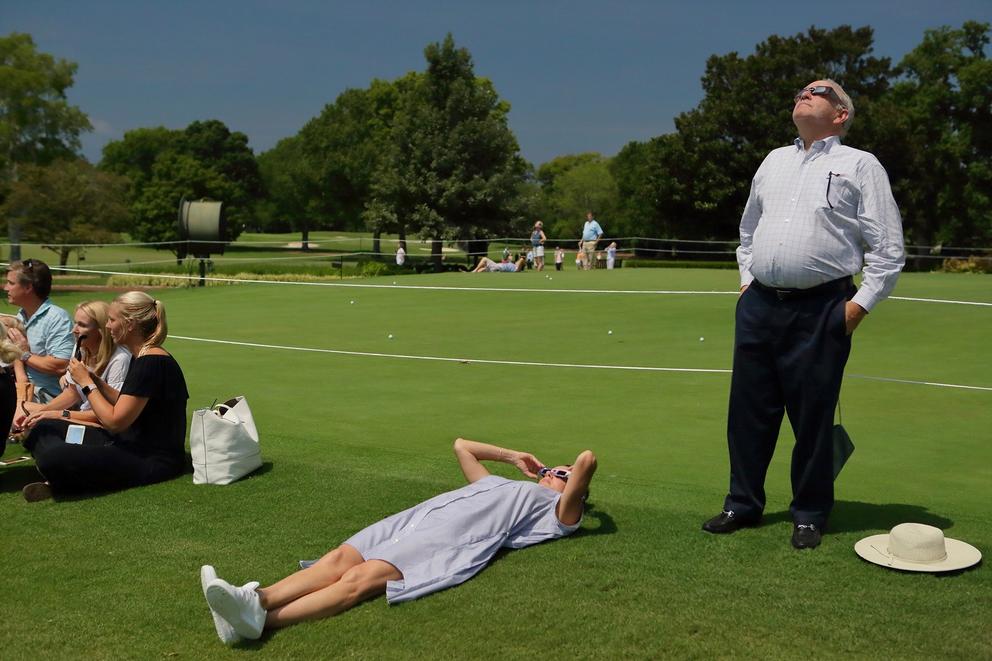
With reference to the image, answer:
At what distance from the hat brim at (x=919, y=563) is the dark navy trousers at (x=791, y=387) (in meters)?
0.30

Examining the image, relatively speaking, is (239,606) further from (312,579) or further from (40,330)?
(40,330)

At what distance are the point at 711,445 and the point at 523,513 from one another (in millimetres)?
3213

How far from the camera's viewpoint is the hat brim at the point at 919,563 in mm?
4660

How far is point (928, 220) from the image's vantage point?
54.4 metres

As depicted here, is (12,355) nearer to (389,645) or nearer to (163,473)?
(163,473)

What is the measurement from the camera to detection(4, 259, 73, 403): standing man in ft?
25.5

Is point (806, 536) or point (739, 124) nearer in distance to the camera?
point (806, 536)

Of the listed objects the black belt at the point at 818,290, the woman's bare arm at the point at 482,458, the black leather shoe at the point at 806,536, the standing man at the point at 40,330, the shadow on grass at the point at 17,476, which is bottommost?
the shadow on grass at the point at 17,476

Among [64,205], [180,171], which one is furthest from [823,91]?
[180,171]

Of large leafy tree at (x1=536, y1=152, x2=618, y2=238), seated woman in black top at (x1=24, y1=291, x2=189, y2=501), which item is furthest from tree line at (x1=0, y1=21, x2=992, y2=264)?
seated woman in black top at (x1=24, y1=291, x2=189, y2=501)

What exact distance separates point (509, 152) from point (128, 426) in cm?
4259

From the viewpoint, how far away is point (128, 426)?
629cm

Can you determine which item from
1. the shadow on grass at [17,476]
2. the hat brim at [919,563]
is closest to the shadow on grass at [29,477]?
the shadow on grass at [17,476]

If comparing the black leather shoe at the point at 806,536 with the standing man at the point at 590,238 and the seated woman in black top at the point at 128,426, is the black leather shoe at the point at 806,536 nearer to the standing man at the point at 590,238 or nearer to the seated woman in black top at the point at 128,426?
the seated woman in black top at the point at 128,426
